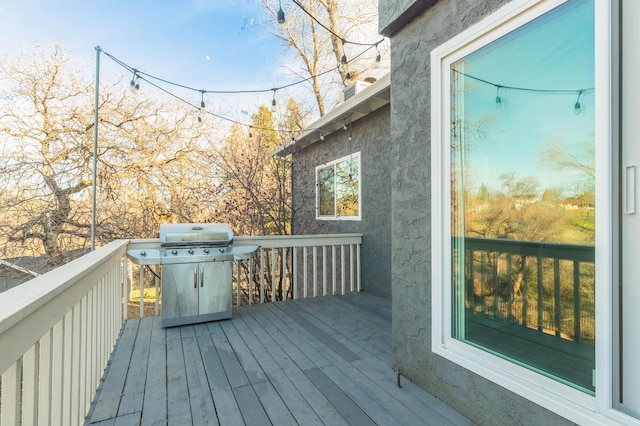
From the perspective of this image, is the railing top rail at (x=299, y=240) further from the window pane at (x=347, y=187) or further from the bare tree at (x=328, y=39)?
the bare tree at (x=328, y=39)

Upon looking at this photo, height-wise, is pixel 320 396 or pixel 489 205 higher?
pixel 489 205

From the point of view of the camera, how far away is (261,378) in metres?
2.46

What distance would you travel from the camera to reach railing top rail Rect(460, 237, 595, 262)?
1.41 metres

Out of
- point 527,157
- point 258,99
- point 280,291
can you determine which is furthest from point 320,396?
point 258,99

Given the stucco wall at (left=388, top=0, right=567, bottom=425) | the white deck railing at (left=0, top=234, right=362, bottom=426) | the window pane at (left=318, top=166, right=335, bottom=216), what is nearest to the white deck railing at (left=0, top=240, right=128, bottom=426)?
the white deck railing at (left=0, top=234, right=362, bottom=426)

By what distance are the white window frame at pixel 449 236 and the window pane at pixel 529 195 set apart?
40mm

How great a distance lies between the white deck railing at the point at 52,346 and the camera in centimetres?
99

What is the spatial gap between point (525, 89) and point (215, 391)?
105 inches

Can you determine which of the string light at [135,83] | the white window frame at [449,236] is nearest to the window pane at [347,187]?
the string light at [135,83]

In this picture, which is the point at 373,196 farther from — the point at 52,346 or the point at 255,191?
the point at 52,346

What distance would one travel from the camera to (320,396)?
2.21 metres

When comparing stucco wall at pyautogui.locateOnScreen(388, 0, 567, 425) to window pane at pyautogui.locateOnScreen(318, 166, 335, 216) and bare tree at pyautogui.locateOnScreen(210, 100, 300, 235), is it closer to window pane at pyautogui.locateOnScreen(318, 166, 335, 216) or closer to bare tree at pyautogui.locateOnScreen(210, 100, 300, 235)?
window pane at pyautogui.locateOnScreen(318, 166, 335, 216)

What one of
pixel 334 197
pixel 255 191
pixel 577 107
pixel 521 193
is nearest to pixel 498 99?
pixel 577 107

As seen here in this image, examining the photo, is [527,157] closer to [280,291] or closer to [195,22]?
[280,291]
